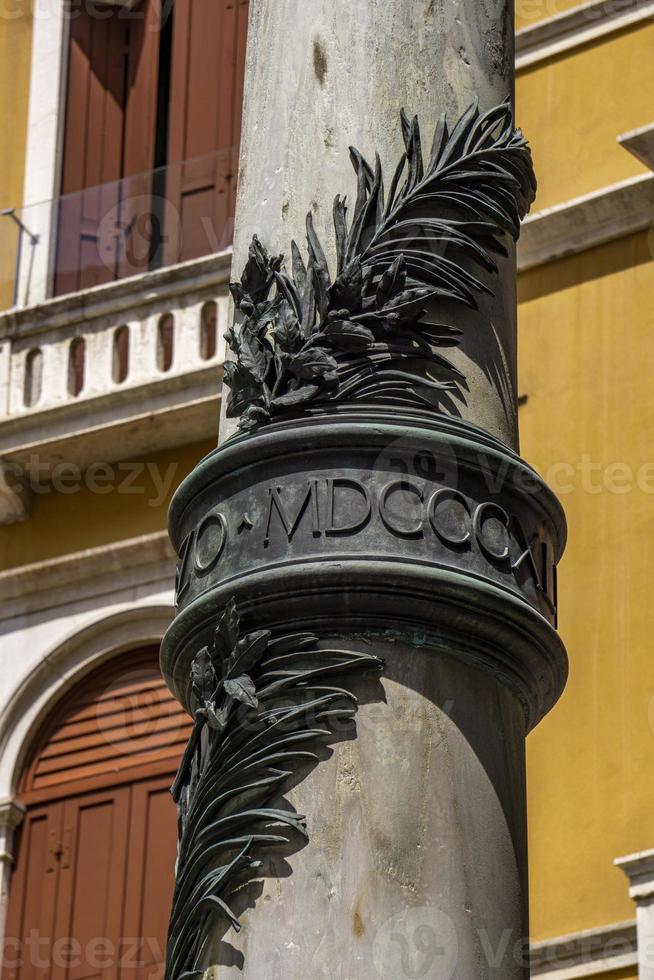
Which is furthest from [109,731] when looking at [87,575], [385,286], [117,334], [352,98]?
[385,286]

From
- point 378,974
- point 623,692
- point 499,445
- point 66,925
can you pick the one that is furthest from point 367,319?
point 66,925

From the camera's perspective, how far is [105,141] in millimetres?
13609

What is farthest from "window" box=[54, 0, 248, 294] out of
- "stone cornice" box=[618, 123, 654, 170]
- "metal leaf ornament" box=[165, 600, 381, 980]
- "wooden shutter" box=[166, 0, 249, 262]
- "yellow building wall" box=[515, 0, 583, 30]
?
Result: "metal leaf ornament" box=[165, 600, 381, 980]

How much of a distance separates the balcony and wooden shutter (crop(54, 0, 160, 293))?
2cm

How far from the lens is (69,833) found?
1164 centimetres

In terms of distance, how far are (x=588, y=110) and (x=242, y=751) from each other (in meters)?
9.10

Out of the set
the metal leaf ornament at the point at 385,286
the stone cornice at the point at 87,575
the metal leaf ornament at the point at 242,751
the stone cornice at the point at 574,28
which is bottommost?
the metal leaf ornament at the point at 242,751

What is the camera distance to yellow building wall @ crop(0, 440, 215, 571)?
12.0 m

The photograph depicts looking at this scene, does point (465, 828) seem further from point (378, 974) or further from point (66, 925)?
point (66, 925)

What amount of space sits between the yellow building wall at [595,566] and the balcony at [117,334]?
5.60ft

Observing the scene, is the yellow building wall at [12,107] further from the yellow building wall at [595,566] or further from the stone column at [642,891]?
the stone column at [642,891]

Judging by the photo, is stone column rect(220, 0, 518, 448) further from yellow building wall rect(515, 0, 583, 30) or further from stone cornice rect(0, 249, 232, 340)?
yellow building wall rect(515, 0, 583, 30)

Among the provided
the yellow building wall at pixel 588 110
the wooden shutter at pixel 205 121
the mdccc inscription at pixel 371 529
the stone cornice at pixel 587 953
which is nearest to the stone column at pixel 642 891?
the stone cornice at pixel 587 953

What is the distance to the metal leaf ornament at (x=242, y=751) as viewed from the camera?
2893 millimetres
